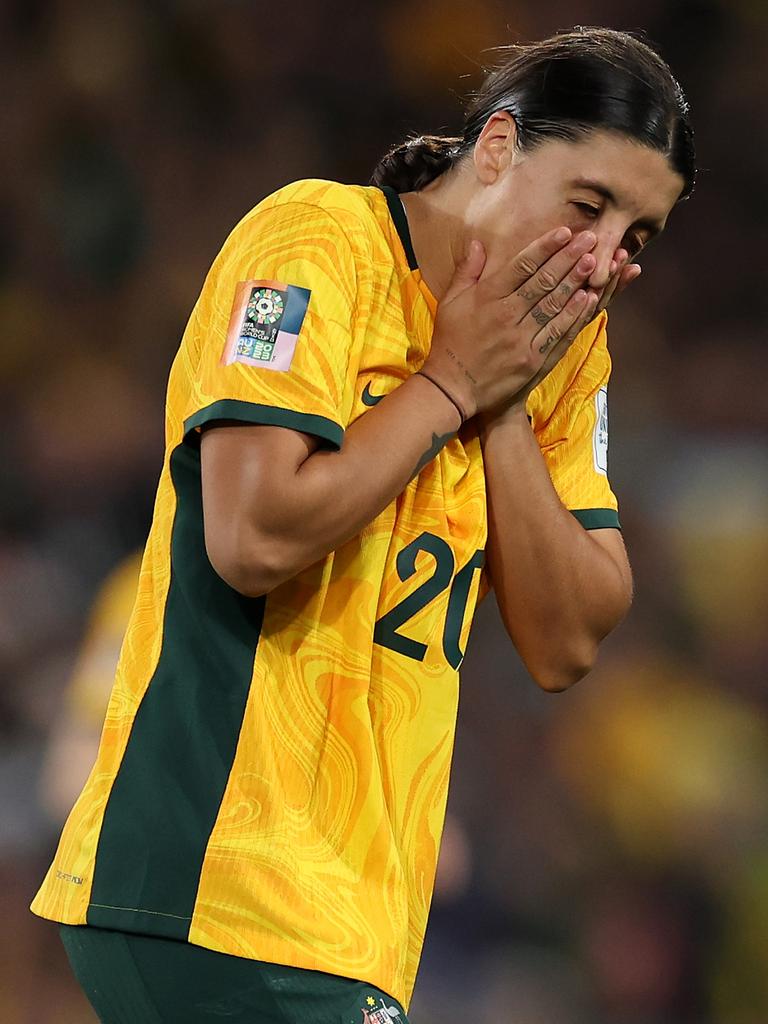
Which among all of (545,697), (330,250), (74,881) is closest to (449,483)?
(330,250)

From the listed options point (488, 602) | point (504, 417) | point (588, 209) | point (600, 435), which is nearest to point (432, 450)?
point (504, 417)

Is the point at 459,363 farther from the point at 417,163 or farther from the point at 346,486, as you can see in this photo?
the point at 417,163

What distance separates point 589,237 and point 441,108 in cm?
178

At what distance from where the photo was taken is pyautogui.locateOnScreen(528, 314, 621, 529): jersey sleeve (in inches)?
55.2

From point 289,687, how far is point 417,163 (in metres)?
0.57

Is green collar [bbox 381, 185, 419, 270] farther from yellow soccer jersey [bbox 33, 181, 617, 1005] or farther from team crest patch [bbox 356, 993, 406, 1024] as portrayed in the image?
team crest patch [bbox 356, 993, 406, 1024]

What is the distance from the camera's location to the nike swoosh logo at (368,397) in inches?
46.1

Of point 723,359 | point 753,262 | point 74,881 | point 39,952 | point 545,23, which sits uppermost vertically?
point 545,23

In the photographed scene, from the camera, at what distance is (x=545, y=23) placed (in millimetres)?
2875

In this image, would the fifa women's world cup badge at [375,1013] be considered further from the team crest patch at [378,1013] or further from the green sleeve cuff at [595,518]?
the green sleeve cuff at [595,518]

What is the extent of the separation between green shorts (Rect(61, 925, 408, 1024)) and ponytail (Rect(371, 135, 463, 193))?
74cm

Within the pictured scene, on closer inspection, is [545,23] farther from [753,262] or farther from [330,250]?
[330,250]

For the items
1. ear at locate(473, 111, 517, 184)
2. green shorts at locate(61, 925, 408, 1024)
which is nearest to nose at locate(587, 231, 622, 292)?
ear at locate(473, 111, 517, 184)

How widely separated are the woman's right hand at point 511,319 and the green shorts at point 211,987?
1.57ft
